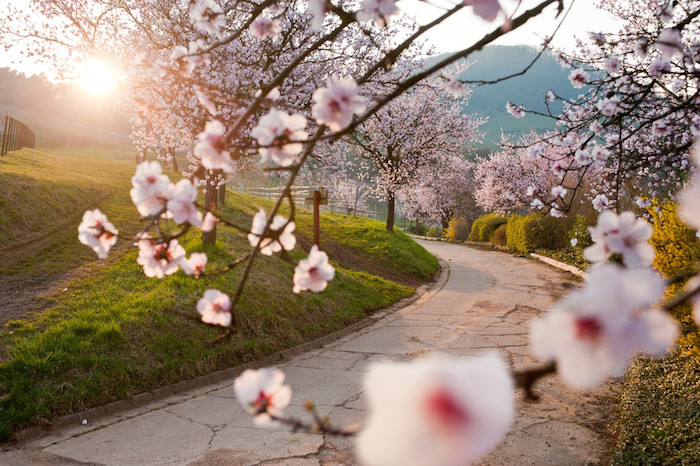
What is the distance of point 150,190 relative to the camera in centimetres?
143

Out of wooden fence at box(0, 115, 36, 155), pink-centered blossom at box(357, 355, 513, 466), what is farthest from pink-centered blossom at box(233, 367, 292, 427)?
wooden fence at box(0, 115, 36, 155)

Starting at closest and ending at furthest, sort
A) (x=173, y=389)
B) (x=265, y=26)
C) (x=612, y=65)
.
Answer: (x=265, y=26) → (x=612, y=65) → (x=173, y=389)

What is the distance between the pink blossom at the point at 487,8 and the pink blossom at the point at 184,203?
944 mm

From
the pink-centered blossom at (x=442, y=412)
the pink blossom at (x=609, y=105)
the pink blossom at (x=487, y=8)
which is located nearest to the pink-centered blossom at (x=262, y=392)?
the pink-centered blossom at (x=442, y=412)

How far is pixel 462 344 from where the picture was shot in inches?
264

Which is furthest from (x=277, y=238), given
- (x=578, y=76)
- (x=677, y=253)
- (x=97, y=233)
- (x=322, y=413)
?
(x=677, y=253)

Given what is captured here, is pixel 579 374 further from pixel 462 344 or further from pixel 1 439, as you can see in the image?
pixel 462 344

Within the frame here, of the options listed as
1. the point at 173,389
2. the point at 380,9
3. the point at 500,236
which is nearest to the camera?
the point at 380,9

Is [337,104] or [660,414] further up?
[337,104]

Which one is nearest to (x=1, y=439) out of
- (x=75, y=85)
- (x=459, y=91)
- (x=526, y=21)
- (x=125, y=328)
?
(x=125, y=328)

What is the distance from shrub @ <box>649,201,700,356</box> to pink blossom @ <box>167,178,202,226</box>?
4830 mm

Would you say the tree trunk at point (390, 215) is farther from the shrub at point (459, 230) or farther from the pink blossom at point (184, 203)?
the pink blossom at point (184, 203)

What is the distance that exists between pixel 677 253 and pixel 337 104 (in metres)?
4.98

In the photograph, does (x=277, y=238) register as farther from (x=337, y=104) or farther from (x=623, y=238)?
(x=623, y=238)
